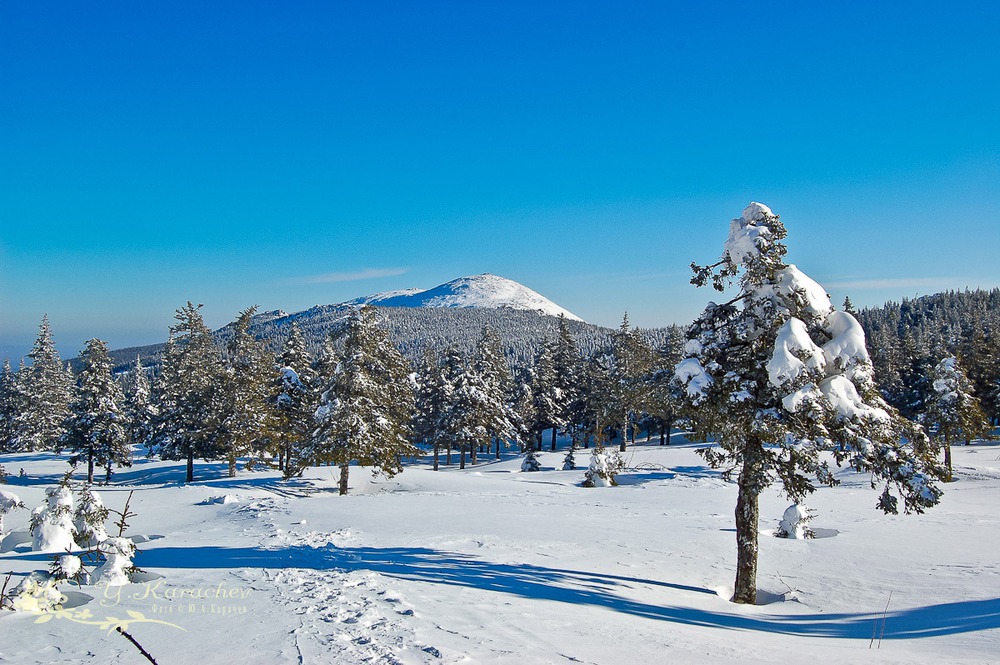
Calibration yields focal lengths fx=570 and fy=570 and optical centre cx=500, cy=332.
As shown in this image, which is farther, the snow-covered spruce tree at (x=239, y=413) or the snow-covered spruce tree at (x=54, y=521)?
the snow-covered spruce tree at (x=239, y=413)

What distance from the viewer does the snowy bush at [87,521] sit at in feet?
34.3

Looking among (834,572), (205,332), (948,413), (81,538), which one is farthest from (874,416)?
(205,332)

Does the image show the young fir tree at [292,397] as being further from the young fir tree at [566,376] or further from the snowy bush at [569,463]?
the young fir tree at [566,376]

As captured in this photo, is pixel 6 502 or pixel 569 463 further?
pixel 569 463

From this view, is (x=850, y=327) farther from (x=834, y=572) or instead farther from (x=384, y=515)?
(x=384, y=515)

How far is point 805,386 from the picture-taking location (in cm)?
1080

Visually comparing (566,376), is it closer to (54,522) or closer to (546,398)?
(546,398)

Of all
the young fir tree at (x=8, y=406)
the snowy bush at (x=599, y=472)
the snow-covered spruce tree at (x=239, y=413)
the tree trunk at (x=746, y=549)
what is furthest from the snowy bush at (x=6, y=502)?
the young fir tree at (x=8, y=406)

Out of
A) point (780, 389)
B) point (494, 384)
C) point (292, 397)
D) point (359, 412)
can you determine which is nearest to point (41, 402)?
point (292, 397)

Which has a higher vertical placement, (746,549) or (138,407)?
(138,407)

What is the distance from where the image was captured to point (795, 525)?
741 inches

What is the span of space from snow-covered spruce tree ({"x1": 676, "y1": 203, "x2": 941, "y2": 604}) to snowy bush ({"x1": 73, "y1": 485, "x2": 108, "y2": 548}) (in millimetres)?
11743

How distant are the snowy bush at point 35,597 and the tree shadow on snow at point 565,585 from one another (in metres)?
3.21

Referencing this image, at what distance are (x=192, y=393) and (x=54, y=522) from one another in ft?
102
